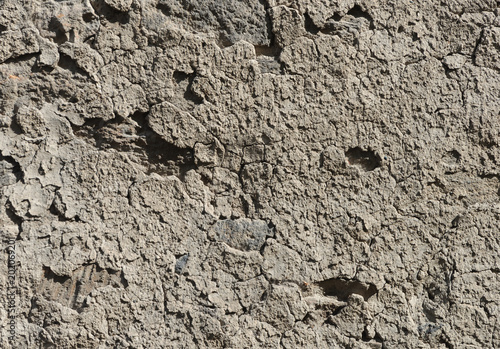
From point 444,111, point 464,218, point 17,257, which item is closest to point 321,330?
point 464,218

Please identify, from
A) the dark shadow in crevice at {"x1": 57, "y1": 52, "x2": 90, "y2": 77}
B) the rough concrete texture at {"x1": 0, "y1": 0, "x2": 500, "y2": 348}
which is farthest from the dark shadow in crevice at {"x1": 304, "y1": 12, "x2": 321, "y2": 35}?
the dark shadow in crevice at {"x1": 57, "y1": 52, "x2": 90, "y2": 77}

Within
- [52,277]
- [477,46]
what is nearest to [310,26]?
[477,46]

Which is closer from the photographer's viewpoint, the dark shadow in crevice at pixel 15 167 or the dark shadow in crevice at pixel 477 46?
the dark shadow in crevice at pixel 15 167

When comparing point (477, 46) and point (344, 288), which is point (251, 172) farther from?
point (477, 46)

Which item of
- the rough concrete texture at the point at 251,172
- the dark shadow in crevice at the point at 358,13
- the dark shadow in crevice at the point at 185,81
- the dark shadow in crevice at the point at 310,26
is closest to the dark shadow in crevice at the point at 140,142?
the rough concrete texture at the point at 251,172

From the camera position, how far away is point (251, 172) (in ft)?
5.08

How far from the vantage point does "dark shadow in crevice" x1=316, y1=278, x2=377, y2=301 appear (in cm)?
158

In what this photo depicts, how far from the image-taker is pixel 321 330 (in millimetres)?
1558

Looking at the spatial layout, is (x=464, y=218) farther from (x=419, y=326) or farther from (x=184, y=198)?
(x=184, y=198)

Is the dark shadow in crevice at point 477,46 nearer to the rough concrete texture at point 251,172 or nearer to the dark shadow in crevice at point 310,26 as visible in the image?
the rough concrete texture at point 251,172

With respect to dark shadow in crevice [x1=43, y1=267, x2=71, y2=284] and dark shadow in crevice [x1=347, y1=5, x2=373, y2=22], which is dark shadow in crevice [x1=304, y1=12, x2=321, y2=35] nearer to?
dark shadow in crevice [x1=347, y1=5, x2=373, y2=22]

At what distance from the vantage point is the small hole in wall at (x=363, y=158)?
1.58 m

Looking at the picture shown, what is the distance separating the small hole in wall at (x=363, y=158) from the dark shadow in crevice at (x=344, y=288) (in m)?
0.34

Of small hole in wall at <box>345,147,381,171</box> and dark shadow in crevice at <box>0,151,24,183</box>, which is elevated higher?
small hole in wall at <box>345,147,381,171</box>
